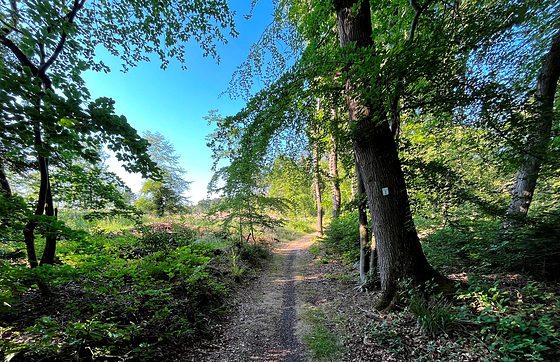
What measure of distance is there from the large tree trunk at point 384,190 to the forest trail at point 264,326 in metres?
1.94

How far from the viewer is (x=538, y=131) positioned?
9.52 feet

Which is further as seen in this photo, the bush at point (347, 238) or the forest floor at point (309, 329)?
the bush at point (347, 238)

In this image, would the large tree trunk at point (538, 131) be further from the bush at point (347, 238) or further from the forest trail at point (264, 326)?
the forest trail at point (264, 326)

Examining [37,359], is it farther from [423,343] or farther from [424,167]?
[424,167]

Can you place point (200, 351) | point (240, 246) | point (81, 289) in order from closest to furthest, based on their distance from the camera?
point (200, 351) < point (81, 289) < point (240, 246)

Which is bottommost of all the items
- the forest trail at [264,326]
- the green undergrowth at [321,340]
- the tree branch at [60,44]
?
the forest trail at [264,326]

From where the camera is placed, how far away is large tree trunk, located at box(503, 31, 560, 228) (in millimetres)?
2773

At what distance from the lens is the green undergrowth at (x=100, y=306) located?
224cm

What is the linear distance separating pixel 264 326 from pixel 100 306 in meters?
2.92

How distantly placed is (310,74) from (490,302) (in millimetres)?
4664

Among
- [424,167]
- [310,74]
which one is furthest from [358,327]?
[310,74]

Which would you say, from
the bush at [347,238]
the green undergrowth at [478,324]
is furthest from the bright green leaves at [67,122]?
the bush at [347,238]

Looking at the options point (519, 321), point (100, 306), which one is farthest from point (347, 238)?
point (100, 306)

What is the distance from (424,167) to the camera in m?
4.04
